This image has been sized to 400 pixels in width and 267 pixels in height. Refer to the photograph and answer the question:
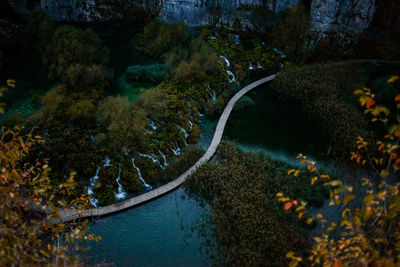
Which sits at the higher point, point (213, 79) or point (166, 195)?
point (213, 79)

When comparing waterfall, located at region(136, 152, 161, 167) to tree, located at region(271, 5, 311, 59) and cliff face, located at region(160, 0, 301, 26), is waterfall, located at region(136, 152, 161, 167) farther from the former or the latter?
cliff face, located at region(160, 0, 301, 26)

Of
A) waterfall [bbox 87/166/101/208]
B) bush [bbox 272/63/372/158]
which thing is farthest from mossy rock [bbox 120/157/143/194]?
bush [bbox 272/63/372/158]

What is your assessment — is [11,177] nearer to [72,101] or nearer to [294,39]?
[72,101]

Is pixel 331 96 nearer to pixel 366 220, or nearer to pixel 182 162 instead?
pixel 182 162

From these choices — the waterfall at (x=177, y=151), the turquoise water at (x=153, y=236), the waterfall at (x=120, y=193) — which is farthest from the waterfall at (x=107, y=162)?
the waterfall at (x=177, y=151)

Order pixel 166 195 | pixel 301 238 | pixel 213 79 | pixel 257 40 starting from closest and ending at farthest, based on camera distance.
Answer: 1. pixel 301 238
2. pixel 166 195
3. pixel 213 79
4. pixel 257 40

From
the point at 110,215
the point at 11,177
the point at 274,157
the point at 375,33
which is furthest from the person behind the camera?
the point at 375,33

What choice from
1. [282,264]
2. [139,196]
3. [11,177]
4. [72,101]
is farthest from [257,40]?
[11,177]

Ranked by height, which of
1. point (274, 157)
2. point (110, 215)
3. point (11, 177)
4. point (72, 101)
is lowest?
point (110, 215)
